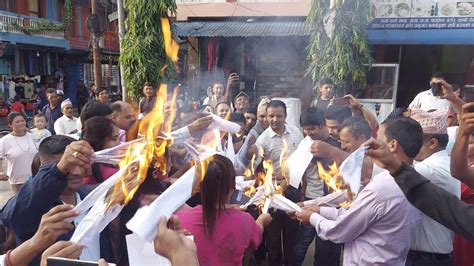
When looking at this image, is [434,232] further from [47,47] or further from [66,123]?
[47,47]

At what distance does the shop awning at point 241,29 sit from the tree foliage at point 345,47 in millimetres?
1496

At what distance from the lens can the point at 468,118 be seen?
1.92m

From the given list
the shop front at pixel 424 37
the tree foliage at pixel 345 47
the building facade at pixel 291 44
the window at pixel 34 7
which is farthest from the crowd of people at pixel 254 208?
the window at pixel 34 7

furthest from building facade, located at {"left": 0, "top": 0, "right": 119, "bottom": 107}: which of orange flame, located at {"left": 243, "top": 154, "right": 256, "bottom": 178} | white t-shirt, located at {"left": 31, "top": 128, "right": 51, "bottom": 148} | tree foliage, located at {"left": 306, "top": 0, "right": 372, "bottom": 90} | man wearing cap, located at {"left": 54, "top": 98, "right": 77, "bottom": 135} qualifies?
orange flame, located at {"left": 243, "top": 154, "right": 256, "bottom": 178}

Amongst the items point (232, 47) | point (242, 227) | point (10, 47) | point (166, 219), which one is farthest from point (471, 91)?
point (10, 47)

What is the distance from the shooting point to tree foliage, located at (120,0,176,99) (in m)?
8.84

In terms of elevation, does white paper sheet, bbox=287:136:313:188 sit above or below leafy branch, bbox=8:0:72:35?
below

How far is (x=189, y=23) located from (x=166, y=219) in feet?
34.8

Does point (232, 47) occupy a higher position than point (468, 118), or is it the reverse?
point (232, 47)

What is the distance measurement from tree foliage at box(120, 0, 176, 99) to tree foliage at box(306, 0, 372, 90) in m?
3.38

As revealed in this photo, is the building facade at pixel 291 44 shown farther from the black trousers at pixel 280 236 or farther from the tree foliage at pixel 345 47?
the black trousers at pixel 280 236

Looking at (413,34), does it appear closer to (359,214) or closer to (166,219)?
(359,214)

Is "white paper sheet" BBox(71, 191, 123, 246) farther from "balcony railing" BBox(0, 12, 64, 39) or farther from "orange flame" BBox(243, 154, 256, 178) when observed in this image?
"balcony railing" BBox(0, 12, 64, 39)

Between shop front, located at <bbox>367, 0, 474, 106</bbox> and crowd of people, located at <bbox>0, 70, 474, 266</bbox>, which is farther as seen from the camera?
shop front, located at <bbox>367, 0, 474, 106</bbox>
